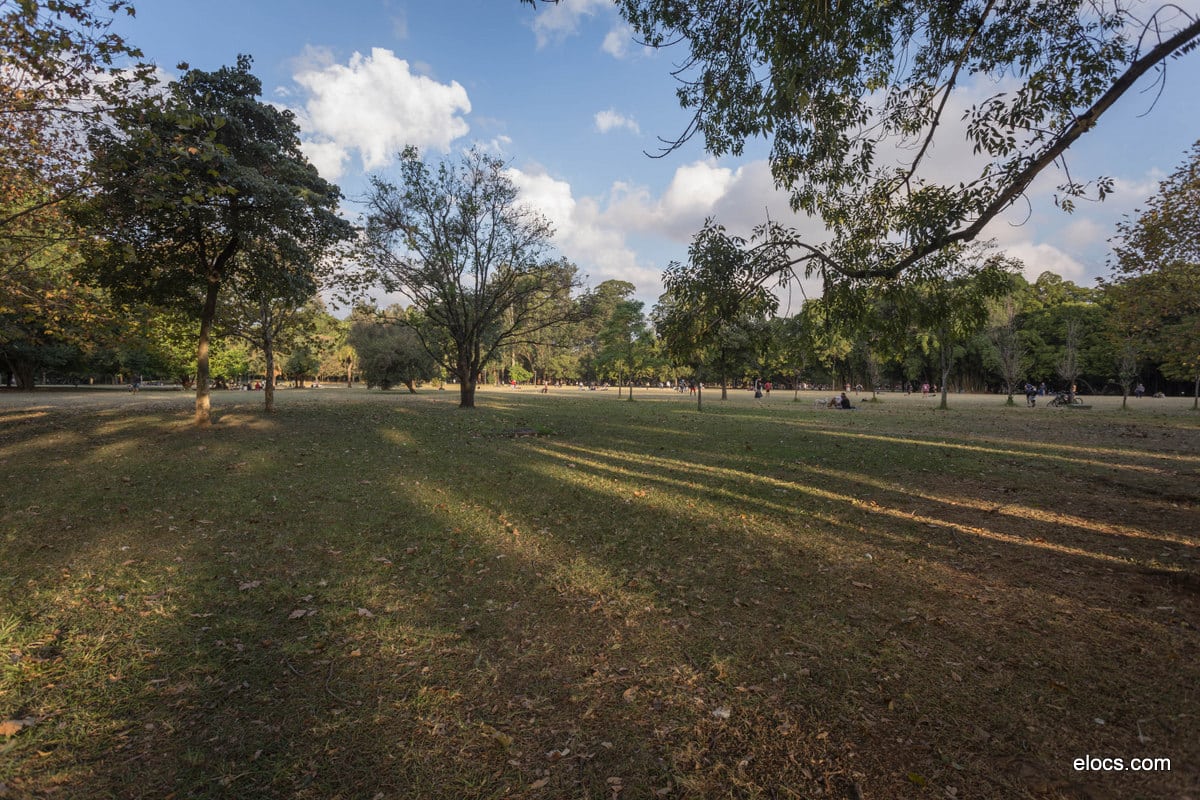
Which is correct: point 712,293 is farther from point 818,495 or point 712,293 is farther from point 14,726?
point 14,726

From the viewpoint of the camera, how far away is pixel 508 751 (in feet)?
9.53

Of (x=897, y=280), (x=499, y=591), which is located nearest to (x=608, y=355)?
(x=897, y=280)

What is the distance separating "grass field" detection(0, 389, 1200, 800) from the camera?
9.07 ft

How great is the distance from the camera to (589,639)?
13.4ft

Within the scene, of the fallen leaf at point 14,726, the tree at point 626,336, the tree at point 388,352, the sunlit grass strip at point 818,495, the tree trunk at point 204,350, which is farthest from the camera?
the tree at point 388,352

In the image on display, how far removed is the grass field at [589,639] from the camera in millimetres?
2766

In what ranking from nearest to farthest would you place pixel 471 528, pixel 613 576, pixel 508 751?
pixel 508 751, pixel 613 576, pixel 471 528

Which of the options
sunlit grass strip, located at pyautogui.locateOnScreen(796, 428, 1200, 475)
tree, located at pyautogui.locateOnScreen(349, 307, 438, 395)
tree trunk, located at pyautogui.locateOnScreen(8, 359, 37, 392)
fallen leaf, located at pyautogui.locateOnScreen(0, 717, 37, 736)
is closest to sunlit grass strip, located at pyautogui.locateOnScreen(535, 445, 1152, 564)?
sunlit grass strip, located at pyautogui.locateOnScreen(796, 428, 1200, 475)

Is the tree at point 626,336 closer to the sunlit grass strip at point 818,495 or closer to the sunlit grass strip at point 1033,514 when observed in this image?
the sunlit grass strip at point 818,495

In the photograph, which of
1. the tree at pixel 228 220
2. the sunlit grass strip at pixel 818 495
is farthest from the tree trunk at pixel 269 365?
the sunlit grass strip at pixel 818 495

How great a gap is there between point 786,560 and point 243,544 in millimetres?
6350

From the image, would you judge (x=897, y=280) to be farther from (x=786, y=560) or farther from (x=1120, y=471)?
(x=1120, y=471)

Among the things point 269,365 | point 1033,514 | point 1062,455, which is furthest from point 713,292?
point 269,365

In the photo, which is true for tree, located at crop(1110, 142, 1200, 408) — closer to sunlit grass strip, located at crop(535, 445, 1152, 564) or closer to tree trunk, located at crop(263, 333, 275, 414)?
sunlit grass strip, located at crop(535, 445, 1152, 564)
